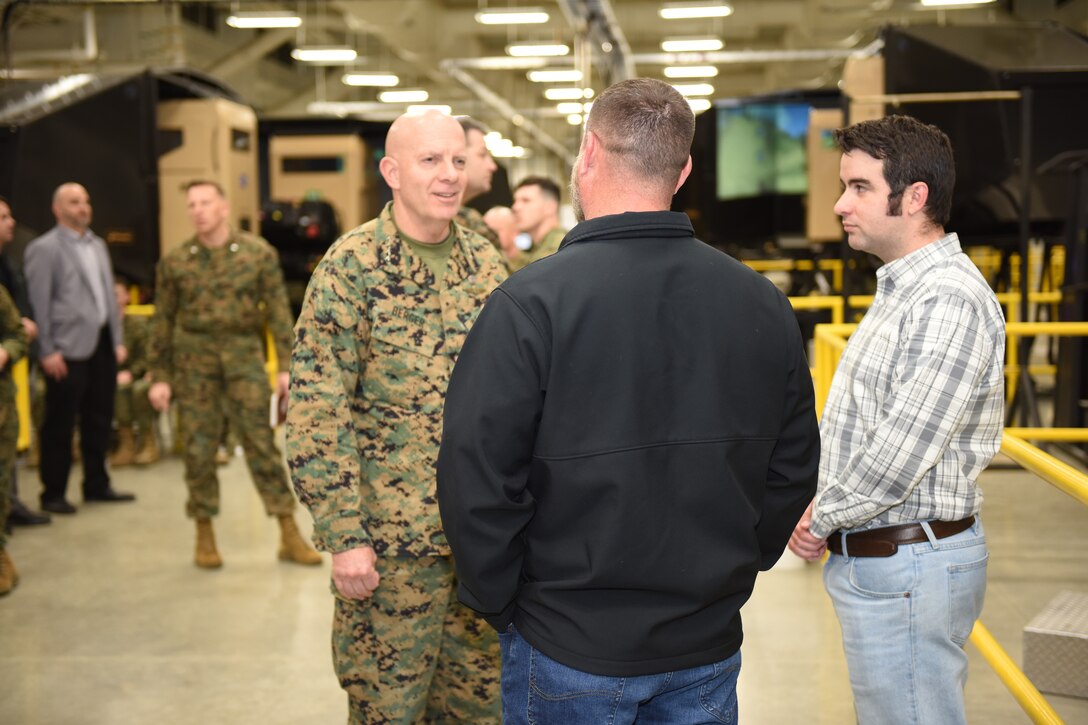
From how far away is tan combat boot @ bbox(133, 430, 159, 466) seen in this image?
7426 millimetres

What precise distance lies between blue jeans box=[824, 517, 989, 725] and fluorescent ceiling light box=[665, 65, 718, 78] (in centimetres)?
1847

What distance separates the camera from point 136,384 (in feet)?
24.6

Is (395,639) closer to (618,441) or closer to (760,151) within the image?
(618,441)

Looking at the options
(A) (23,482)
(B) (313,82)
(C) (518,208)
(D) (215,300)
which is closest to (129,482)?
(A) (23,482)

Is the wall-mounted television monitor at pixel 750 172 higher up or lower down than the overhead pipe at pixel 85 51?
lower down

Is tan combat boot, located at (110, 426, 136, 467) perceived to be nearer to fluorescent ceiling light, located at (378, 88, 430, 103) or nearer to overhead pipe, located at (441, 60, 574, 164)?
overhead pipe, located at (441, 60, 574, 164)

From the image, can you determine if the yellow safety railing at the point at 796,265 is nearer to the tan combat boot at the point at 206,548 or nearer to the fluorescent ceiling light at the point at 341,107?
the tan combat boot at the point at 206,548

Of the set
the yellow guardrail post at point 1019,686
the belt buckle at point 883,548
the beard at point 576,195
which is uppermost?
the beard at point 576,195

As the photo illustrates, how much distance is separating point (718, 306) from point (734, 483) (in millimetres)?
255

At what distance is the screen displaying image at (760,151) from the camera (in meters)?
10.1

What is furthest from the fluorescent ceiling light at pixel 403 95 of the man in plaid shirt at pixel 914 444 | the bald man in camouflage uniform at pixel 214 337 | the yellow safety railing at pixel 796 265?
the man in plaid shirt at pixel 914 444

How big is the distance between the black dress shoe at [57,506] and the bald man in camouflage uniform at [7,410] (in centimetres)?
130

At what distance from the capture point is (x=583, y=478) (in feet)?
4.82

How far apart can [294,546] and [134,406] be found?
2.94 metres
